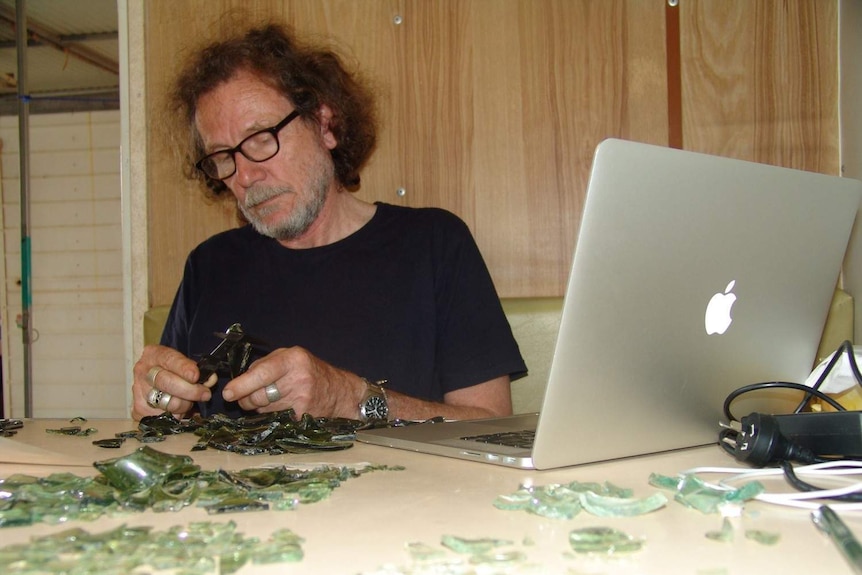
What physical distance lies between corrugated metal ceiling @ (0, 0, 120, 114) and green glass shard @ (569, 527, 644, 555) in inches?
201

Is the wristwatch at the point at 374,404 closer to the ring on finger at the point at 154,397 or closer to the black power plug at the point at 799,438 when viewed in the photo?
the ring on finger at the point at 154,397

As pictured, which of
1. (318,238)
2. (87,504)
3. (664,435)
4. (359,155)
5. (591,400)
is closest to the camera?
(87,504)

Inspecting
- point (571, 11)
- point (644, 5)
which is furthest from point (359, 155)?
point (644, 5)

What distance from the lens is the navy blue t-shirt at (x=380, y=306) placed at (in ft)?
5.61

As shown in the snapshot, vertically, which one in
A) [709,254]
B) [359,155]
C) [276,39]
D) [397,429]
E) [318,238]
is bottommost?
[397,429]

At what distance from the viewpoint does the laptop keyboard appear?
0.88m

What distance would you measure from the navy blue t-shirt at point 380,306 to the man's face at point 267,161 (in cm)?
9

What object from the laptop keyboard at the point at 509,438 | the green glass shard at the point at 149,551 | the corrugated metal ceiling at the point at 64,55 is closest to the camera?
the green glass shard at the point at 149,551

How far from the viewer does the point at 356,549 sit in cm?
51

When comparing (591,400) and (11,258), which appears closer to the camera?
(591,400)

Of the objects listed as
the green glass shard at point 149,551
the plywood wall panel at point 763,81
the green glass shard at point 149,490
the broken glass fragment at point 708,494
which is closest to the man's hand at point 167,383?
the green glass shard at point 149,490

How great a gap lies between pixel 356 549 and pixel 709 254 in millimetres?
457

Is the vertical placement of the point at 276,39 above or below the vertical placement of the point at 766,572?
above

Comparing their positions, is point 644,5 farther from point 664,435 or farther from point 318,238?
point 664,435
